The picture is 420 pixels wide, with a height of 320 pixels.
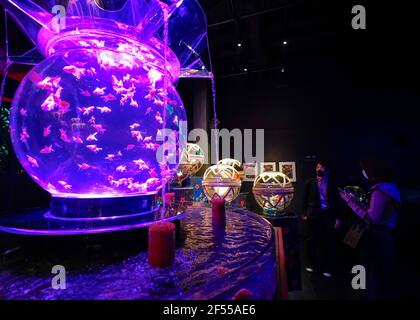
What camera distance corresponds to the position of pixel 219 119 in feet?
25.5

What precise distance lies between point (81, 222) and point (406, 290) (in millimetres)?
5027

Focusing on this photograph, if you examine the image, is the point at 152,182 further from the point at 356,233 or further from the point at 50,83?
the point at 356,233

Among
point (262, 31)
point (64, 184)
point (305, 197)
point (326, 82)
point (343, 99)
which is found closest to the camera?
point (64, 184)

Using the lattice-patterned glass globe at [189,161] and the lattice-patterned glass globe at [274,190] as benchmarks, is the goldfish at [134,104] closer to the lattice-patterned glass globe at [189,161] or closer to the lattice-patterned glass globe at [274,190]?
the lattice-patterned glass globe at [189,161]

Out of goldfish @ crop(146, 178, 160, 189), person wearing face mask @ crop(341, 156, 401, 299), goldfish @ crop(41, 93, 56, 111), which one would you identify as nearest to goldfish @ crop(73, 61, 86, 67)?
→ goldfish @ crop(41, 93, 56, 111)

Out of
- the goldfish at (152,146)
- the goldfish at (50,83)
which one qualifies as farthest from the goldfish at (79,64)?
the goldfish at (152,146)

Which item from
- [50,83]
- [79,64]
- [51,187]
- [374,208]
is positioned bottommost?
[374,208]

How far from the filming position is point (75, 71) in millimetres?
1298

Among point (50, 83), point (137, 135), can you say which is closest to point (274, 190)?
point (137, 135)

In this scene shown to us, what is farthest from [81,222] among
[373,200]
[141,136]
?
[373,200]

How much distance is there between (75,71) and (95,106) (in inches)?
10.4

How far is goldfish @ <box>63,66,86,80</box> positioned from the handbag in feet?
11.3

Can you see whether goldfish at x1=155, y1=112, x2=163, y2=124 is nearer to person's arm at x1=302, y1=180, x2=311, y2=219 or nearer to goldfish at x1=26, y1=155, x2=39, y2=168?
goldfish at x1=26, y1=155, x2=39, y2=168

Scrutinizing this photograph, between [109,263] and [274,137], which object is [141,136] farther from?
[274,137]
